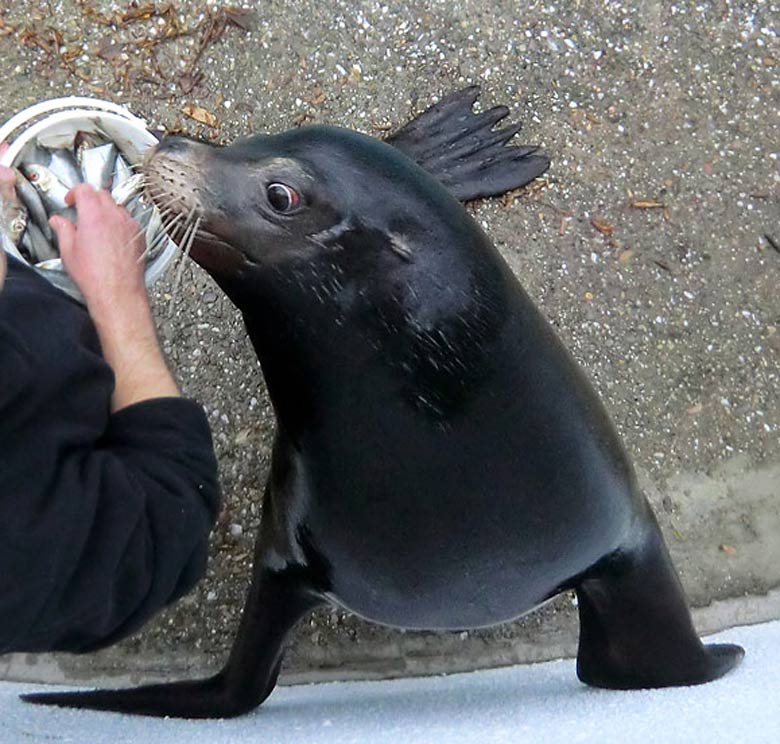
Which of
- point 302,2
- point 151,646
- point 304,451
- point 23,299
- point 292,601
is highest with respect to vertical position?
point 302,2

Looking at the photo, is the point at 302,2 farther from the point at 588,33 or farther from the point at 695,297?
the point at 695,297

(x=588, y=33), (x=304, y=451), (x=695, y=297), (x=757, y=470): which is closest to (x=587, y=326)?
(x=695, y=297)

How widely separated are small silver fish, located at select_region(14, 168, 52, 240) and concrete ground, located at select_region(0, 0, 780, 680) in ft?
1.77

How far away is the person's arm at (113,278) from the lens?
141 centimetres

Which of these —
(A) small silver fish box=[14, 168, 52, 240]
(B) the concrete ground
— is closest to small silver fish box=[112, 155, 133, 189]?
(A) small silver fish box=[14, 168, 52, 240]

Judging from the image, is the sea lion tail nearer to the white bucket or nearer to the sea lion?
the sea lion

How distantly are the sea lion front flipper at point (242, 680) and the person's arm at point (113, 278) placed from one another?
408 mm

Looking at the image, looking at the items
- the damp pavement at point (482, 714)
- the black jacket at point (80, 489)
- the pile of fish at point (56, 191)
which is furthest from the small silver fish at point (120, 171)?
the damp pavement at point (482, 714)

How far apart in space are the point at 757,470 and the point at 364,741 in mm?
1191

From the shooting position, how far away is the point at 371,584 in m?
1.45

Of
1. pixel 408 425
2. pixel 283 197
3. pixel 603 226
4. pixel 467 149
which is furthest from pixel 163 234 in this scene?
pixel 603 226

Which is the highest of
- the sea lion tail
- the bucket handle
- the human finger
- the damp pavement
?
the bucket handle

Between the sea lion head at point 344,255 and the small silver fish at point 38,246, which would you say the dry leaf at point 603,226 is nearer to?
the sea lion head at point 344,255

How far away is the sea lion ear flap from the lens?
2.11 meters
